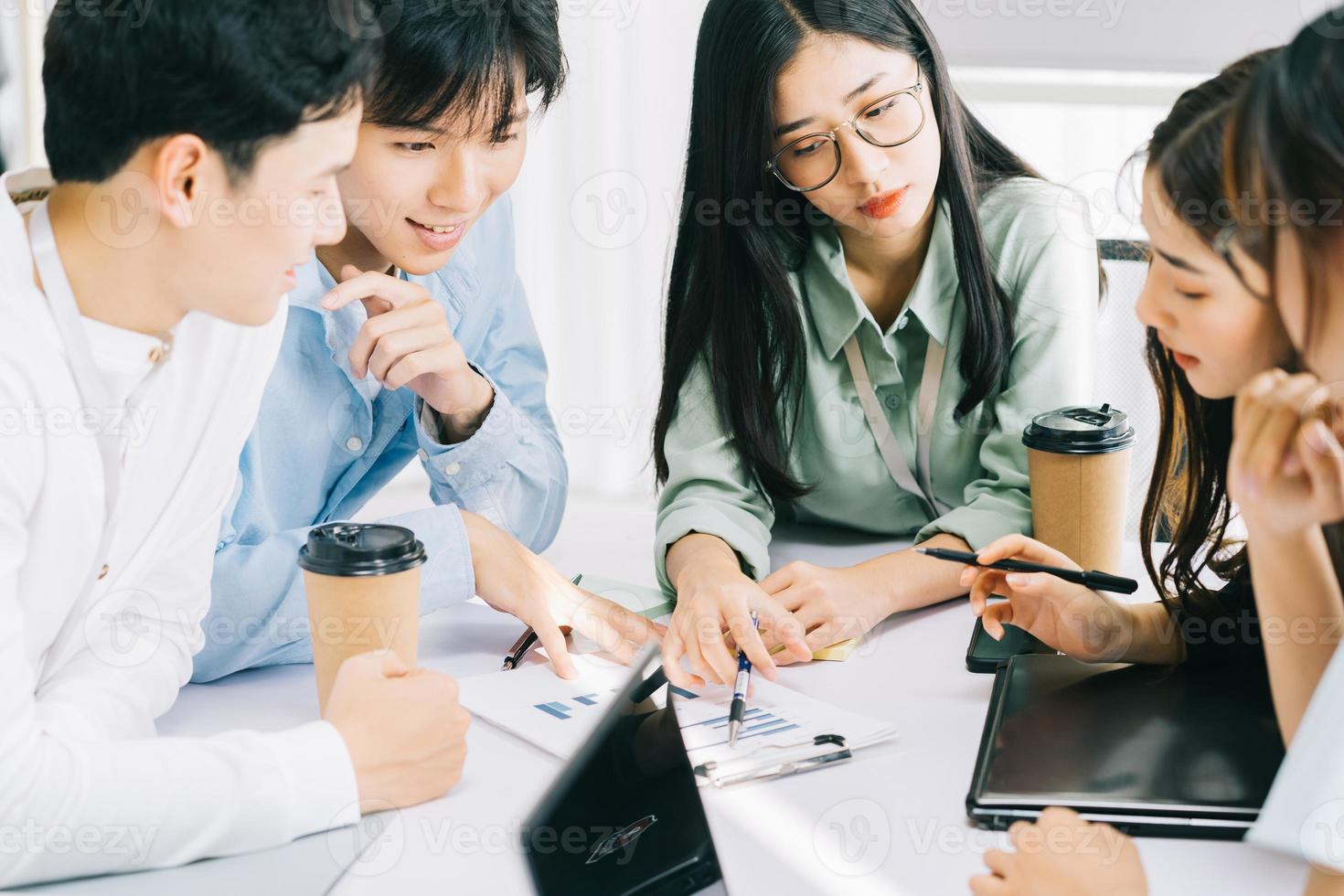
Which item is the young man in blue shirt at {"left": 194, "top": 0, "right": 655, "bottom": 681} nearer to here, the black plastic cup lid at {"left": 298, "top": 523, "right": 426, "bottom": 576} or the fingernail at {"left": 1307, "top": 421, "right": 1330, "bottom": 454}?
the black plastic cup lid at {"left": 298, "top": 523, "right": 426, "bottom": 576}

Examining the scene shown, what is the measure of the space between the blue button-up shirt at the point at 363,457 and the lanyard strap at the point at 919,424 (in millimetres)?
373

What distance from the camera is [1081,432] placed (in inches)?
46.6

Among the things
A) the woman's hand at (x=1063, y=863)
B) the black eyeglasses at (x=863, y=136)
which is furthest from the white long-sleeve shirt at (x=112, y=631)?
the black eyeglasses at (x=863, y=136)

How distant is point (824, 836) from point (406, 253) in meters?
0.75

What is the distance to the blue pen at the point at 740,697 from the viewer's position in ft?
3.16

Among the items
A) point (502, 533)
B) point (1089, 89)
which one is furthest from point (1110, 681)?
point (1089, 89)

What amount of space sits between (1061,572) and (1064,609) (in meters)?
0.03

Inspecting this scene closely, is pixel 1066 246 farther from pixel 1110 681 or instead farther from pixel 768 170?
pixel 1110 681

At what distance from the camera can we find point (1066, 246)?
147 cm

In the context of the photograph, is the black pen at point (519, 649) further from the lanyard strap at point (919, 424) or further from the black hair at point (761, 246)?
the lanyard strap at point (919, 424)

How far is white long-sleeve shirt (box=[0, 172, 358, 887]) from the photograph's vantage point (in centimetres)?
79

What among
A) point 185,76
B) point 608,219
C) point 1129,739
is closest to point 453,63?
point 185,76

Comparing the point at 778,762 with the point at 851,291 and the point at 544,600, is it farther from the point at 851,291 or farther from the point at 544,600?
the point at 851,291

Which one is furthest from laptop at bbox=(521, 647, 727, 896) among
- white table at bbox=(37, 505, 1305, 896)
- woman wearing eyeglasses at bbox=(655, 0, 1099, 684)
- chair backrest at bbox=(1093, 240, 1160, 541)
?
chair backrest at bbox=(1093, 240, 1160, 541)
